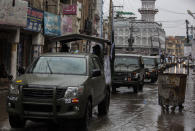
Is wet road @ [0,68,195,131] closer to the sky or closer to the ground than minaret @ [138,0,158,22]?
closer to the ground

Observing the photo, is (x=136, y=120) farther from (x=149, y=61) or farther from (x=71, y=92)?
(x=149, y=61)

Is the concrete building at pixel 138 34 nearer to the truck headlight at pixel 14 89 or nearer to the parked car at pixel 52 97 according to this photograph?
the parked car at pixel 52 97

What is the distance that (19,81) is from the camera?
8164 mm

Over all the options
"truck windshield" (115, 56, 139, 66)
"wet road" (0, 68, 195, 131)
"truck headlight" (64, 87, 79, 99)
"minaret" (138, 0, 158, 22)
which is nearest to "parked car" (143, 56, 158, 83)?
"truck windshield" (115, 56, 139, 66)

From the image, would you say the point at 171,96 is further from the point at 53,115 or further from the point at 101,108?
the point at 53,115

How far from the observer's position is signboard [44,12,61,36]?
28.4 meters

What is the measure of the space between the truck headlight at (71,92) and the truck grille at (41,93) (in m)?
0.09

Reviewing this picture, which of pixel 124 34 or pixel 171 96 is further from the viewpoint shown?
pixel 124 34

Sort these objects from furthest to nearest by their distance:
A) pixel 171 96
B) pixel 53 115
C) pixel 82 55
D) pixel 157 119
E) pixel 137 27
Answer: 1. pixel 137 27
2. pixel 171 96
3. pixel 157 119
4. pixel 82 55
5. pixel 53 115

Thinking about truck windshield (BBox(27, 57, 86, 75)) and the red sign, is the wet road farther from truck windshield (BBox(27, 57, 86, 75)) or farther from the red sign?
the red sign

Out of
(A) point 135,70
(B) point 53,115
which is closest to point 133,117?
(B) point 53,115

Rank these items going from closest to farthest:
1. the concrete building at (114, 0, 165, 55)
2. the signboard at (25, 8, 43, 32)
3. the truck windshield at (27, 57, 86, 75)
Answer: the truck windshield at (27, 57, 86, 75) → the signboard at (25, 8, 43, 32) → the concrete building at (114, 0, 165, 55)

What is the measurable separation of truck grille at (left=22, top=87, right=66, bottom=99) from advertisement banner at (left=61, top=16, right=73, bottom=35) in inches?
966

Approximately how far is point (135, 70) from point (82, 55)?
10714mm
